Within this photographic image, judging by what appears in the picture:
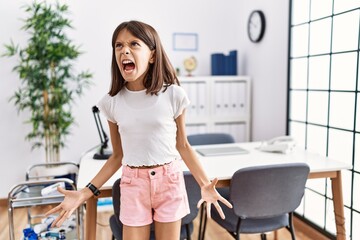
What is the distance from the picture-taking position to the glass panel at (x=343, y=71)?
235cm

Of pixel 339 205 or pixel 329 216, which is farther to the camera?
pixel 329 216

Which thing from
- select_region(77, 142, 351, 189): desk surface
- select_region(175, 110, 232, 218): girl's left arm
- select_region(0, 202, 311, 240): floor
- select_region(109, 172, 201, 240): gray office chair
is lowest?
select_region(0, 202, 311, 240): floor

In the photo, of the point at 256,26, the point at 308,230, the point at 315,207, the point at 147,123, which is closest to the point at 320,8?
the point at 256,26

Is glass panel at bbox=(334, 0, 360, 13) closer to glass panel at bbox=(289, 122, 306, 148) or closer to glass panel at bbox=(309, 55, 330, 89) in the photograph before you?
glass panel at bbox=(309, 55, 330, 89)

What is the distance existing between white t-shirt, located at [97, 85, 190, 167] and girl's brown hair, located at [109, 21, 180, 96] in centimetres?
3

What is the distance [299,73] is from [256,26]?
0.85 m

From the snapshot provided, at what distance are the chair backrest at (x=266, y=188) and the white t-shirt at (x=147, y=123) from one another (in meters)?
0.56

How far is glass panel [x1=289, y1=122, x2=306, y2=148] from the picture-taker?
9.75 feet

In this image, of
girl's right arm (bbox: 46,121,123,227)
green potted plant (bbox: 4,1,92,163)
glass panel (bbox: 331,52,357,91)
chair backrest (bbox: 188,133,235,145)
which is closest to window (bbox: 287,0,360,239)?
glass panel (bbox: 331,52,357,91)

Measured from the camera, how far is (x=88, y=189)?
1.39 m

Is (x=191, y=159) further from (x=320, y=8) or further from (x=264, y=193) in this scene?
(x=320, y=8)

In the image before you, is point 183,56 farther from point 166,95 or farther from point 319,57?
point 166,95

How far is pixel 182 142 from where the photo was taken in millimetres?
1397

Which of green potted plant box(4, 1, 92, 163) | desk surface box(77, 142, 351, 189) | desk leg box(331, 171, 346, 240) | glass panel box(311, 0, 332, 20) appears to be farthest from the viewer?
green potted plant box(4, 1, 92, 163)
